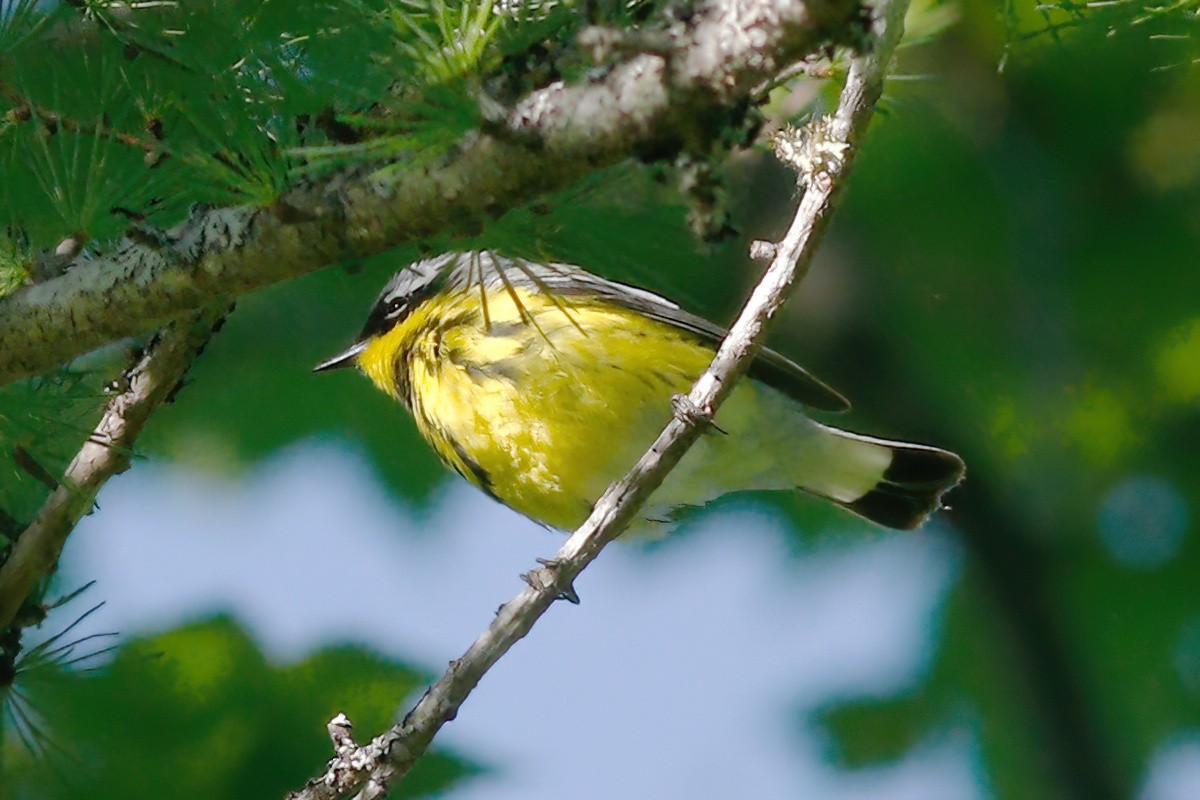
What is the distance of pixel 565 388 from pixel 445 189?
1.35m

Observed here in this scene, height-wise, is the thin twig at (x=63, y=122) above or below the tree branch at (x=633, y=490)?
above

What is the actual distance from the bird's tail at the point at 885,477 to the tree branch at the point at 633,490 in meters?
1.52

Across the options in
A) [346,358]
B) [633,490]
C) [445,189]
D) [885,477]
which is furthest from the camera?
[885,477]

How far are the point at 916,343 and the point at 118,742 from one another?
258 cm

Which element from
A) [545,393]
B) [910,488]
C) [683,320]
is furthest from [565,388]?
[910,488]

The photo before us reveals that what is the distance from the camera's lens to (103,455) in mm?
2197

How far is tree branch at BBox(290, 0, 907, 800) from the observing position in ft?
5.49

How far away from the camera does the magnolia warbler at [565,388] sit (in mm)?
2781

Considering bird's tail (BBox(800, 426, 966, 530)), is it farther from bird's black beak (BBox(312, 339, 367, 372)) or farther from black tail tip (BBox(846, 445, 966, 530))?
→ bird's black beak (BBox(312, 339, 367, 372))

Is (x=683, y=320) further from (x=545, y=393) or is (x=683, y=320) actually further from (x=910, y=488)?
(x=910, y=488)

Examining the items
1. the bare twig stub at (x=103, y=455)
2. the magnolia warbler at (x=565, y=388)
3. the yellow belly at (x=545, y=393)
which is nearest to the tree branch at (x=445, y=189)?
the bare twig stub at (x=103, y=455)

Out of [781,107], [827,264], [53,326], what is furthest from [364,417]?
[53,326]

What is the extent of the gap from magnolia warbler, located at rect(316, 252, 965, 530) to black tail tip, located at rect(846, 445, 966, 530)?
0.27 meters

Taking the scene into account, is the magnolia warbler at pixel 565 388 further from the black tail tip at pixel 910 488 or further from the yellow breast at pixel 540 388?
the black tail tip at pixel 910 488
